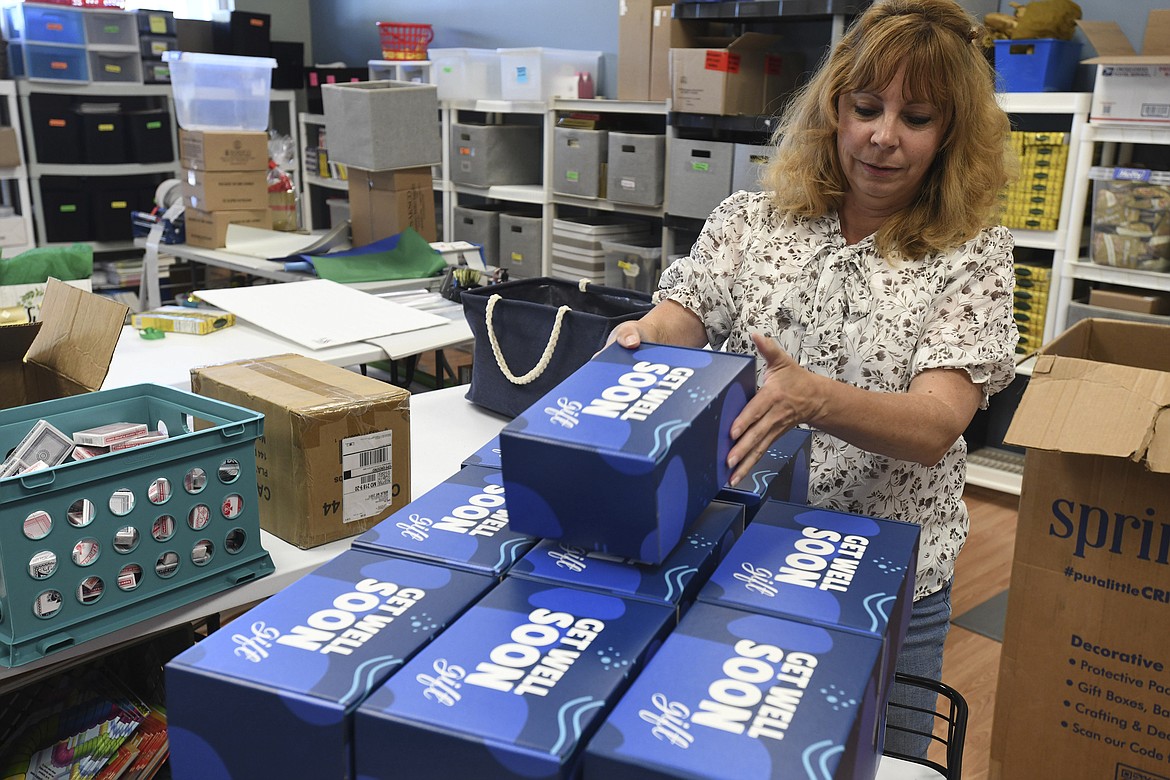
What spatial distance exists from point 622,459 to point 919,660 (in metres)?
0.74

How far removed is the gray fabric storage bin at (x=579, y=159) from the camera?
4414 millimetres

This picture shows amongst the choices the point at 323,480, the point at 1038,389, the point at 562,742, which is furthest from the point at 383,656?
the point at 1038,389

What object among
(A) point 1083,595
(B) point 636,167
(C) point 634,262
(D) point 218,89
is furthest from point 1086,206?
(D) point 218,89

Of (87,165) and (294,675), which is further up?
(87,165)

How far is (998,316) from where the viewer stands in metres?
1.21

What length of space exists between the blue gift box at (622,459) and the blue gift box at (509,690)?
63mm

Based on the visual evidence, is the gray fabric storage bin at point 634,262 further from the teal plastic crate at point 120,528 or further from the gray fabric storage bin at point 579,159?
the teal plastic crate at point 120,528

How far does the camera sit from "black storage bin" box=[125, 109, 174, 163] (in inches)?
221

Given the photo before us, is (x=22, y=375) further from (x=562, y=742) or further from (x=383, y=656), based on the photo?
(x=562, y=742)

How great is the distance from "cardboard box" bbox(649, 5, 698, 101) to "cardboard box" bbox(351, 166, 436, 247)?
1.25 m

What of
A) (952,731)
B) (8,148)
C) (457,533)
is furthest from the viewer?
(8,148)

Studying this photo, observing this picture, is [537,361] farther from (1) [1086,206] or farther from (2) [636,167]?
(2) [636,167]

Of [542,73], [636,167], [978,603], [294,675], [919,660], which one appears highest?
[542,73]

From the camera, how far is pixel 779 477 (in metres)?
1.06
